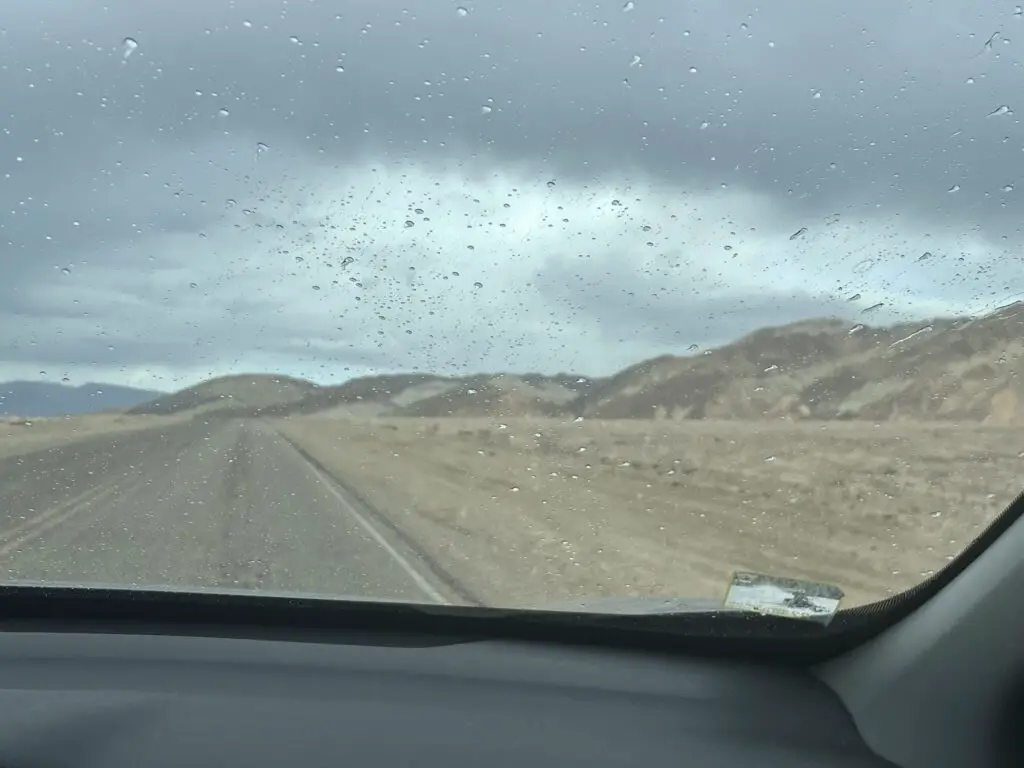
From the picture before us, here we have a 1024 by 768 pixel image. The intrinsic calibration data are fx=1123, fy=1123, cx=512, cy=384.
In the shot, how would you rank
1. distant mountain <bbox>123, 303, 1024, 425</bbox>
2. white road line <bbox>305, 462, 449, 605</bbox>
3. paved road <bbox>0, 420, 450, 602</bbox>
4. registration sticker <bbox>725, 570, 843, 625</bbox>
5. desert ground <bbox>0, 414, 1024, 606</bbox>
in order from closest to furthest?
registration sticker <bbox>725, 570, 843, 625</bbox> < desert ground <bbox>0, 414, 1024, 606</bbox> < white road line <bbox>305, 462, 449, 605</bbox> < distant mountain <bbox>123, 303, 1024, 425</bbox> < paved road <bbox>0, 420, 450, 602</bbox>

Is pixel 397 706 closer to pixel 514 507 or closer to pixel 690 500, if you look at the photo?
pixel 690 500

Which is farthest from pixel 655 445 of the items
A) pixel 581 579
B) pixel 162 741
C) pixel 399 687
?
pixel 162 741

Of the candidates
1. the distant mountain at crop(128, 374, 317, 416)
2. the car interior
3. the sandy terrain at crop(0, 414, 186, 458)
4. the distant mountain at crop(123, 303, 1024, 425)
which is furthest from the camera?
the sandy terrain at crop(0, 414, 186, 458)

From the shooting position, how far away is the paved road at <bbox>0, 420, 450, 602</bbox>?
6730 millimetres

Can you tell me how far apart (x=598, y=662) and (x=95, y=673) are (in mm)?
2059

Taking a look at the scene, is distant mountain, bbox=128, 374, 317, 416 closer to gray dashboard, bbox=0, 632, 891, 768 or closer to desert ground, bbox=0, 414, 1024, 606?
desert ground, bbox=0, 414, 1024, 606

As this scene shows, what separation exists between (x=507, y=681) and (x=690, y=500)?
14.2ft

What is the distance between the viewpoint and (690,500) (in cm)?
864

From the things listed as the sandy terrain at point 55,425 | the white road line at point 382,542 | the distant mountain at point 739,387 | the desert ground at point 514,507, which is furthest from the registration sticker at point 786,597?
the sandy terrain at point 55,425

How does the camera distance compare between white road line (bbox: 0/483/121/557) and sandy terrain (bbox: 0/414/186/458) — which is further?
white road line (bbox: 0/483/121/557)

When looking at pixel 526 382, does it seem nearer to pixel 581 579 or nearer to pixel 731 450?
pixel 581 579

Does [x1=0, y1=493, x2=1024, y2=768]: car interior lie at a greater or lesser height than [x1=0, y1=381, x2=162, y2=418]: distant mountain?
lesser

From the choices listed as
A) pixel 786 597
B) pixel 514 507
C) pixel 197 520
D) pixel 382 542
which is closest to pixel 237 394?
pixel 197 520

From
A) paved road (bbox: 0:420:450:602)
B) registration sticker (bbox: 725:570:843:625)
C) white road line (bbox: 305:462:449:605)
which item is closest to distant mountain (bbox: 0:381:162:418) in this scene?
paved road (bbox: 0:420:450:602)
